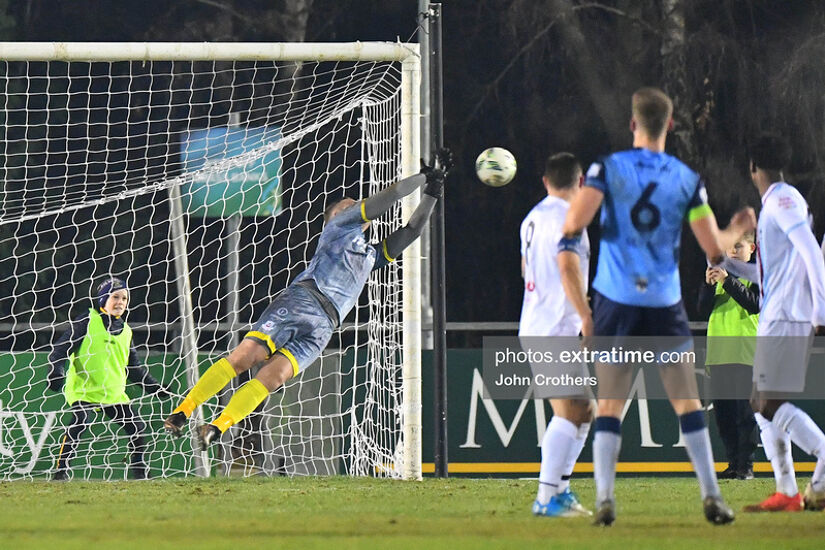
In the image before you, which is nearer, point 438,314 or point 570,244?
point 570,244

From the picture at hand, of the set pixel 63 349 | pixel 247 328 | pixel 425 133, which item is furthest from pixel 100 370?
pixel 425 133

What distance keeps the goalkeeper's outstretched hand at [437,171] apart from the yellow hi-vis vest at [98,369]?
2.72 m

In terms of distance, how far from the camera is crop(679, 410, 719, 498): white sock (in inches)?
255

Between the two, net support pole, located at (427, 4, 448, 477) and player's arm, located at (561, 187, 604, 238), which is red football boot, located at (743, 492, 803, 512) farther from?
net support pole, located at (427, 4, 448, 477)

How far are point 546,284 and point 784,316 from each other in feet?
4.24

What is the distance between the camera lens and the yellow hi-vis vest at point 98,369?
33.9ft

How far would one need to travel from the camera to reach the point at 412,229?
9.27 meters

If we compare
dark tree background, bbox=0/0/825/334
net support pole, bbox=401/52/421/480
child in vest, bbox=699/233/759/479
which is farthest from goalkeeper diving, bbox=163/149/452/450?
dark tree background, bbox=0/0/825/334

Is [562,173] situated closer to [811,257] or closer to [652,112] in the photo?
[652,112]

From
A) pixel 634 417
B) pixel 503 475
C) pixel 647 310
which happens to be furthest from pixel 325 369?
pixel 647 310

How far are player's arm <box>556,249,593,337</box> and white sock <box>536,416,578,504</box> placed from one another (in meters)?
0.57

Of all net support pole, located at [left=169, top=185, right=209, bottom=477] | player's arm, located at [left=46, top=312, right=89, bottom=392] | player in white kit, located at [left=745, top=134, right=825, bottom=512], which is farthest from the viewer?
net support pole, located at [left=169, top=185, right=209, bottom=477]

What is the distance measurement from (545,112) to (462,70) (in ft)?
3.72

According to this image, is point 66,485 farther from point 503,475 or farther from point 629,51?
point 629,51
